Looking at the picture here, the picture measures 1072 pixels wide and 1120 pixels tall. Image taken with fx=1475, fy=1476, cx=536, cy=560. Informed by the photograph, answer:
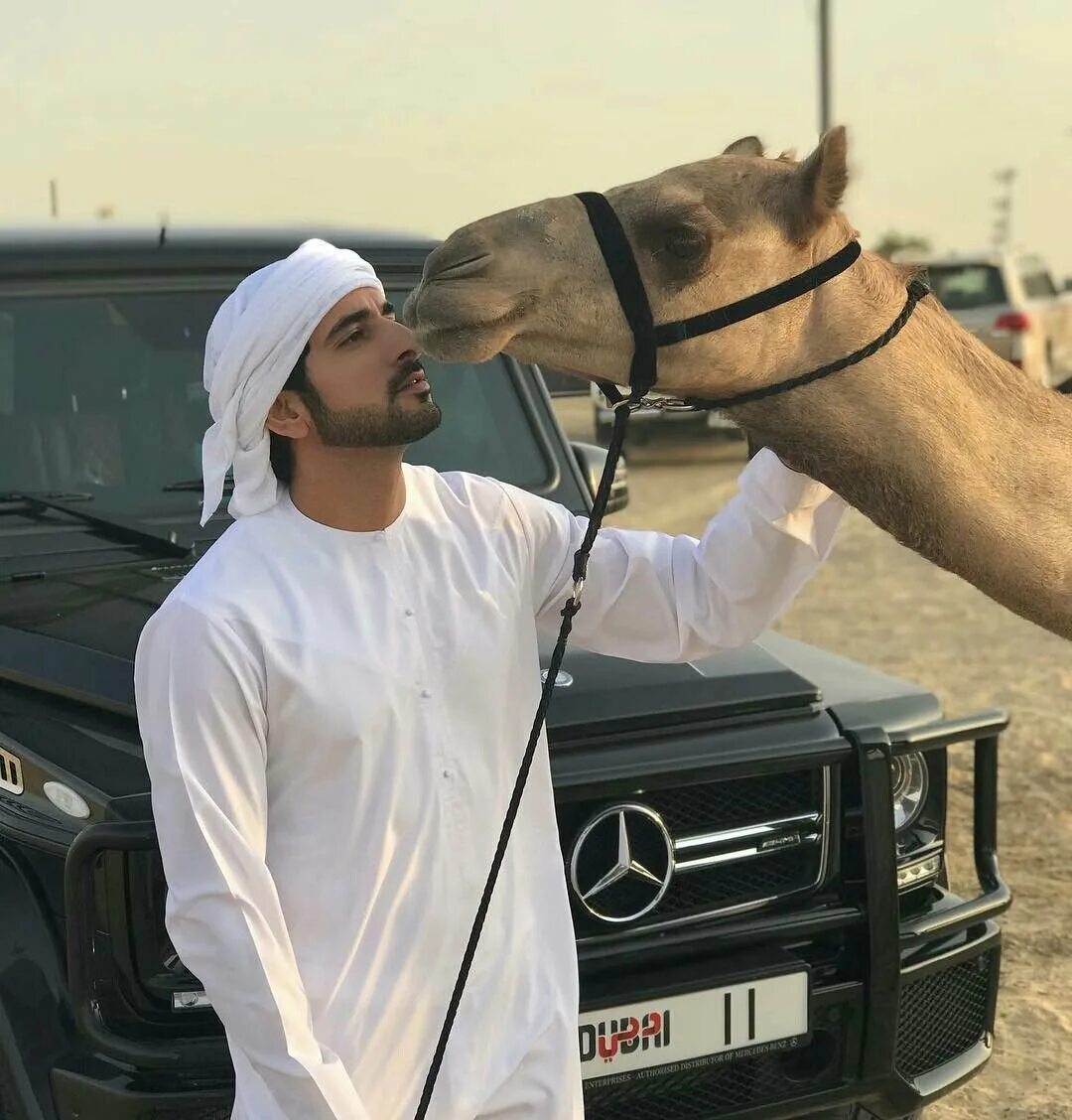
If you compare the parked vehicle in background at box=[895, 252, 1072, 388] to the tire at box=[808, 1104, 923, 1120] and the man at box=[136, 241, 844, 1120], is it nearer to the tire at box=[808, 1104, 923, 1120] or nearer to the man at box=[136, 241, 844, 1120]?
the tire at box=[808, 1104, 923, 1120]

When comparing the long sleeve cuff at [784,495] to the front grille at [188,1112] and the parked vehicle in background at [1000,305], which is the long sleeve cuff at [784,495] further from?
the parked vehicle in background at [1000,305]

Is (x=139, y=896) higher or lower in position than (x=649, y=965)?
higher

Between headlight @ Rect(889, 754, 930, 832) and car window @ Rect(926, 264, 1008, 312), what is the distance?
15.9 metres

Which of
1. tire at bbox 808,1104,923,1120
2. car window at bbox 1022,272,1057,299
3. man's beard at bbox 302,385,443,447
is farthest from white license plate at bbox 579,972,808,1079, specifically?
car window at bbox 1022,272,1057,299

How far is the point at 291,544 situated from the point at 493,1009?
2.46ft

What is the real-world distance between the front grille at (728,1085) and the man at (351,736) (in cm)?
56

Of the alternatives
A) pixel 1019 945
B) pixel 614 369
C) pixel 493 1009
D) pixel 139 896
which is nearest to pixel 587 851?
pixel 493 1009

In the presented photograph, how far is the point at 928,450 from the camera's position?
2145 millimetres

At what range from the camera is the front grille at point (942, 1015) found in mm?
3109

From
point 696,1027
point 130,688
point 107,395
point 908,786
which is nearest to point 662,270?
point 130,688

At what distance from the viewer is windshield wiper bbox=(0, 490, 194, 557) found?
3342 millimetres

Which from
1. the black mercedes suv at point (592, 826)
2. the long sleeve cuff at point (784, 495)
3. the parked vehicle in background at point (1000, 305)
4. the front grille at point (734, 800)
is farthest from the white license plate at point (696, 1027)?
the parked vehicle in background at point (1000, 305)

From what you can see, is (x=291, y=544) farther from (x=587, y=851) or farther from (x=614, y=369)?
(x=587, y=851)

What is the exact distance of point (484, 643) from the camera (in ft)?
7.39
